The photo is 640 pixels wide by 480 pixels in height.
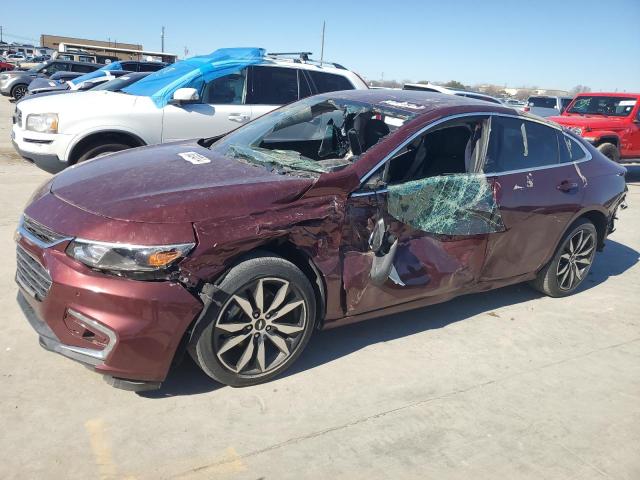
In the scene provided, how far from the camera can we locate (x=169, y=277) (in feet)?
9.05

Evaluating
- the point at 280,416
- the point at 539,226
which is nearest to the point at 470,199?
the point at 539,226

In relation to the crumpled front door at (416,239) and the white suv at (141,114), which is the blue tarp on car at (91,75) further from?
the crumpled front door at (416,239)

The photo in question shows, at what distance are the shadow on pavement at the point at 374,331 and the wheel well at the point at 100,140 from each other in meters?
3.81

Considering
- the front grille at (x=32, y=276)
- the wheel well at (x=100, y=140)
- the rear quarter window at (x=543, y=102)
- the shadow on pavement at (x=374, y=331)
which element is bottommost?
the shadow on pavement at (x=374, y=331)

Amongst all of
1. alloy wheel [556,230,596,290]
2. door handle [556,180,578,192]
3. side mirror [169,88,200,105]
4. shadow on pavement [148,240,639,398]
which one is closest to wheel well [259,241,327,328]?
shadow on pavement [148,240,639,398]

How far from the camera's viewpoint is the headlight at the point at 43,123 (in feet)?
20.4

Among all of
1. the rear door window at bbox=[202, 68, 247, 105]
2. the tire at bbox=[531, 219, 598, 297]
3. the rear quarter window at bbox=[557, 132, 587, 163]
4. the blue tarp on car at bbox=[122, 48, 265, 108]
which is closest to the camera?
the rear quarter window at bbox=[557, 132, 587, 163]

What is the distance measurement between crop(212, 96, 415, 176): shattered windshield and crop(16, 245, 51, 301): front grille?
56.8 inches

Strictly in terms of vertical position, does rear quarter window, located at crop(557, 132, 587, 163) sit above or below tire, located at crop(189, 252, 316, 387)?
above

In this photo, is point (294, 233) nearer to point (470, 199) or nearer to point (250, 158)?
point (250, 158)

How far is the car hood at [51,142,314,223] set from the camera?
113 inches

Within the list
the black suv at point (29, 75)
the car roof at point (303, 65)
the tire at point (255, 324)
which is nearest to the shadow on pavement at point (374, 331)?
the tire at point (255, 324)

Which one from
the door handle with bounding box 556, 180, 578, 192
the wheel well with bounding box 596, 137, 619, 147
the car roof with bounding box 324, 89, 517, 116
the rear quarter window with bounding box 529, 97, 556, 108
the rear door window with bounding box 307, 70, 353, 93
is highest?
the rear quarter window with bounding box 529, 97, 556, 108

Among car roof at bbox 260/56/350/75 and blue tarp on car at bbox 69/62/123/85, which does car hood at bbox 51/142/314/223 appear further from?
blue tarp on car at bbox 69/62/123/85
